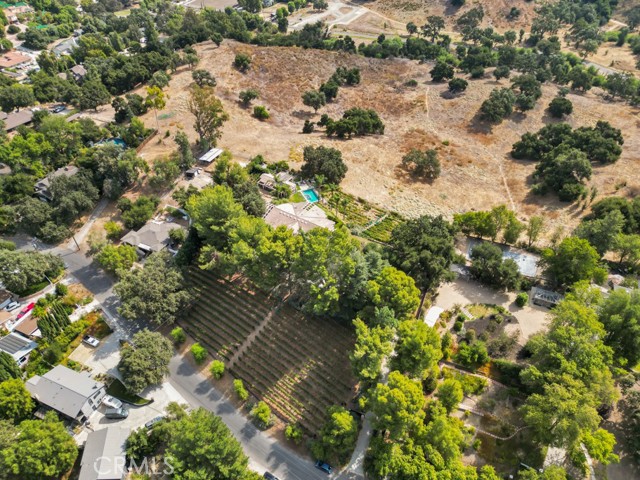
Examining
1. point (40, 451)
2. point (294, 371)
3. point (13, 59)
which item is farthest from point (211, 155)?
point (13, 59)

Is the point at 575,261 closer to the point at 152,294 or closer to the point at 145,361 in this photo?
the point at 152,294

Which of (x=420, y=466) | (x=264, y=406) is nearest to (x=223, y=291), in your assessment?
(x=264, y=406)

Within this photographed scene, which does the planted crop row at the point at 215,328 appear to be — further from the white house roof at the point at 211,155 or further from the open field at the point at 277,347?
the white house roof at the point at 211,155

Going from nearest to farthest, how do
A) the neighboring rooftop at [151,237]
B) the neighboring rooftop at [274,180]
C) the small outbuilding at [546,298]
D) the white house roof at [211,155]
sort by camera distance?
the small outbuilding at [546,298] < the neighboring rooftop at [151,237] < the neighboring rooftop at [274,180] < the white house roof at [211,155]

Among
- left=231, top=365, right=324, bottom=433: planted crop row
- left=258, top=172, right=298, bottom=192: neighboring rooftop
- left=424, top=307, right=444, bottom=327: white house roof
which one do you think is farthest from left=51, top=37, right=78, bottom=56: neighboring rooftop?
left=424, top=307, right=444, bottom=327: white house roof

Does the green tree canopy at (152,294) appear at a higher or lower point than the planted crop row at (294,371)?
higher

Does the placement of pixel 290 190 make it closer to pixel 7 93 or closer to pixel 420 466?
pixel 420 466

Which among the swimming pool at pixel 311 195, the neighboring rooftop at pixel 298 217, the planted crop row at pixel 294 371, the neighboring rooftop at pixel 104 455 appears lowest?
the planted crop row at pixel 294 371

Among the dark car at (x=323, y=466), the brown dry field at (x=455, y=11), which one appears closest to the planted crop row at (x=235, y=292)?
the dark car at (x=323, y=466)
